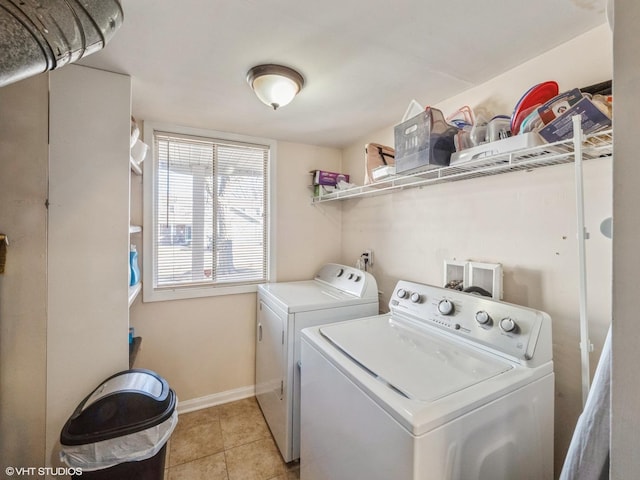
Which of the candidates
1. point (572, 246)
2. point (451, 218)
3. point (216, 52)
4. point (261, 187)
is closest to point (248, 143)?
point (261, 187)

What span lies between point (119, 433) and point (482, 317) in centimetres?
165

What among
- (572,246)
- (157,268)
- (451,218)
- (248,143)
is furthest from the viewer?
(248,143)

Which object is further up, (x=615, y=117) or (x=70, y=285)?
(x=615, y=117)

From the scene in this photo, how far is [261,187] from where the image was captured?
98.2 inches

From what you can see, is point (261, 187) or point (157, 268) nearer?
point (157, 268)

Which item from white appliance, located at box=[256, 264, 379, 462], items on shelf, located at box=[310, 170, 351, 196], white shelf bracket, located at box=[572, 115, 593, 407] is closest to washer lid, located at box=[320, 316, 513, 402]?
white shelf bracket, located at box=[572, 115, 593, 407]

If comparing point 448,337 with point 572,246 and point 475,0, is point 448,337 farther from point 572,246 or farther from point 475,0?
point 475,0

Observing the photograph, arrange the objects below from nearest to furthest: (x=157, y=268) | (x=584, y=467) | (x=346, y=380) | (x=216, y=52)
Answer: (x=584, y=467) < (x=346, y=380) < (x=216, y=52) < (x=157, y=268)

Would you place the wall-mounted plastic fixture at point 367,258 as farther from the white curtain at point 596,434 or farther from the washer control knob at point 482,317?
the white curtain at point 596,434

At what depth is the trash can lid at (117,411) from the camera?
1.17 meters

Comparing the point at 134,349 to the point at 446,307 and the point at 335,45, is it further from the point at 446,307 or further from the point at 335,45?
the point at 335,45

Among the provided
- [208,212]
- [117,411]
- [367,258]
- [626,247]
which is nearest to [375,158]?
[367,258]

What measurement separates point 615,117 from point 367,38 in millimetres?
1054

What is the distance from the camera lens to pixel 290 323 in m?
1.69
